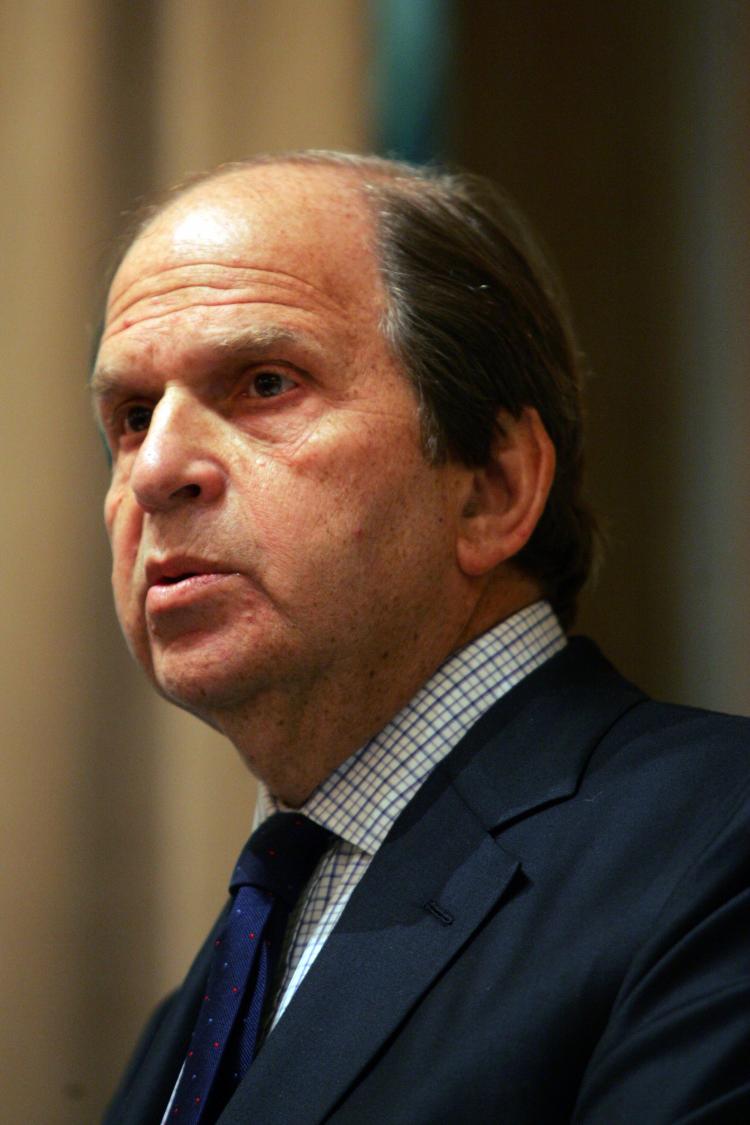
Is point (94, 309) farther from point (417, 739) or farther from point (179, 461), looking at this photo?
point (417, 739)

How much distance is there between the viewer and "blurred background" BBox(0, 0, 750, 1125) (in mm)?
2451

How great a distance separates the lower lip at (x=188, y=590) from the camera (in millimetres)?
1433

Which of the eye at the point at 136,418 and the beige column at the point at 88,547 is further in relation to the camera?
the beige column at the point at 88,547

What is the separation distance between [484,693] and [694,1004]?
1.76 feet

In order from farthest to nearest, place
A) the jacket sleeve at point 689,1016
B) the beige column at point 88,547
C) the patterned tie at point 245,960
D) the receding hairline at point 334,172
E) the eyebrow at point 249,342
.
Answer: the beige column at point 88,547
the receding hairline at point 334,172
the eyebrow at point 249,342
the patterned tie at point 245,960
the jacket sleeve at point 689,1016

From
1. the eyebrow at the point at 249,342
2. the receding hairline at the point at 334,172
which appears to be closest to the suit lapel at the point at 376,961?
the eyebrow at the point at 249,342

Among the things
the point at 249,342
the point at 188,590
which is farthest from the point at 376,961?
the point at 249,342

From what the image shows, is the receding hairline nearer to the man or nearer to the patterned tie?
the man

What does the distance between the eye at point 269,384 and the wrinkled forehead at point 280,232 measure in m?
0.12

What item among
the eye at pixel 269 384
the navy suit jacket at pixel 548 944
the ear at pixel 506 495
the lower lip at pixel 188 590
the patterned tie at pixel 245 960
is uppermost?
the eye at pixel 269 384

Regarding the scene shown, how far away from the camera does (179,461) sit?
1452 millimetres

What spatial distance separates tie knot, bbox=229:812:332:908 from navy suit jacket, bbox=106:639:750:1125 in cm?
16

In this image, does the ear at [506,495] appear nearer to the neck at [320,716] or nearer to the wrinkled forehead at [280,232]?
the neck at [320,716]

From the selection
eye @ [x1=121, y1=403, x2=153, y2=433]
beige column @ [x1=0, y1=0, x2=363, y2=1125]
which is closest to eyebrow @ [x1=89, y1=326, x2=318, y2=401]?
eye @ [x1=121, y1=403, x2=153, y2=433]
